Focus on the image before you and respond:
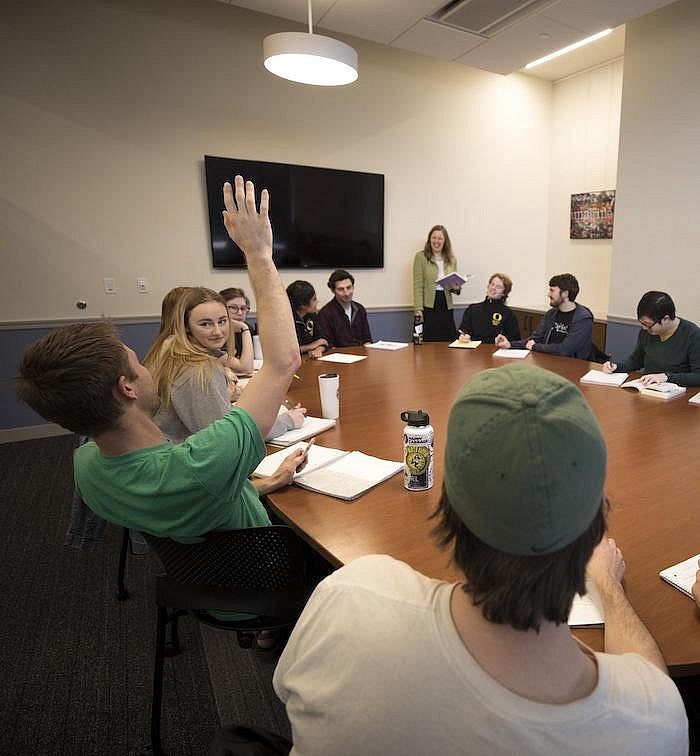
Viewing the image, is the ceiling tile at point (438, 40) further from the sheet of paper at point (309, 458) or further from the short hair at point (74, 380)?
the short hair at point (74, 380)

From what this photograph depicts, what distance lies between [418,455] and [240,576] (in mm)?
557

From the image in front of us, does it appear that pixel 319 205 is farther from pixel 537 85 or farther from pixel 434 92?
pixel 537 85

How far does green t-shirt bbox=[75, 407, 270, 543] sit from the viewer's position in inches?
39.6

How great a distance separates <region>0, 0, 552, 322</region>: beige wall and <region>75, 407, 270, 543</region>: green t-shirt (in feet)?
11.2

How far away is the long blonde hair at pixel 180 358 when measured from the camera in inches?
64.7

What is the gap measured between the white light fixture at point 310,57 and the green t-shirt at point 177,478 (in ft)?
7.14

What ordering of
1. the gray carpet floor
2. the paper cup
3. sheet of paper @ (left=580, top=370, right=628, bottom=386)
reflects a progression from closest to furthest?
1. the gray carpet floor
2. the paper cup
3. sheet of paper @ (left=580, top=370, right=628, bottom=386)

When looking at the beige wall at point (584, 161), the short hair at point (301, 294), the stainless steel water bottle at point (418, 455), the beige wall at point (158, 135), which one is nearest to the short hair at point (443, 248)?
the beige wall at point (158, 135)

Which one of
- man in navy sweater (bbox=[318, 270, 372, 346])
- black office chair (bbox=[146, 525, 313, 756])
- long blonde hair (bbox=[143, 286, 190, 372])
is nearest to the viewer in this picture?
black office chair (bbox=[146, 525, 313, 756])

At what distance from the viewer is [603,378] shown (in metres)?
2.41

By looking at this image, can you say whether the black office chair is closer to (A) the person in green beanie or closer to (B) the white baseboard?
(A) the person in green beanie

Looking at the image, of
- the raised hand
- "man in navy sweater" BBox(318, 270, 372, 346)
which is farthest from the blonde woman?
"man in navy sweater" BBox(318, 270, 372, 346)

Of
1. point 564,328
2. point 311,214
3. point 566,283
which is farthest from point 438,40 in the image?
point 564,328

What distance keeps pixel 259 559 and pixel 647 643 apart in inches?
32.7
